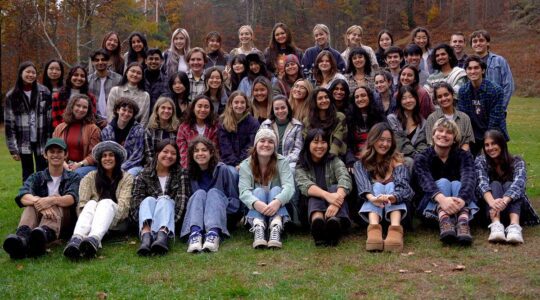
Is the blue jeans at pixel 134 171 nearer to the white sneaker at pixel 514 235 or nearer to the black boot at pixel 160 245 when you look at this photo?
the black boot at pixel 160 245

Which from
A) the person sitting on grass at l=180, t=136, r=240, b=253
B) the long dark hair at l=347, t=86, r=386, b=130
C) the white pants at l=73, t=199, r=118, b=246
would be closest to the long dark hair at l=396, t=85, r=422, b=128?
the long dark hair at l=347, t=86, r=386, b=130

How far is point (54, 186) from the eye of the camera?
261 inches

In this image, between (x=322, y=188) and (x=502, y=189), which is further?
(x=322, y=188)

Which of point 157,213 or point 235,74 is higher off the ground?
point 235,74

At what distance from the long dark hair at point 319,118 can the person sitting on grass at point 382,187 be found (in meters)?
0.84

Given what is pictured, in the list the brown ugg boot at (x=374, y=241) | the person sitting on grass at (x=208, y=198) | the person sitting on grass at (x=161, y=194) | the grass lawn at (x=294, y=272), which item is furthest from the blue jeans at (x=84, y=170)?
the brown ugg boot at (x=374, y=241)

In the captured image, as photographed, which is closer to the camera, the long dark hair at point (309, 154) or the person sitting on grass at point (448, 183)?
the person sitting on grass at point (448, 183)

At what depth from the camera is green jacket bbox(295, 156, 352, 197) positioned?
655cm

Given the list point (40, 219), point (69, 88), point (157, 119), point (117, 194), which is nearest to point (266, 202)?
point (117, 194)

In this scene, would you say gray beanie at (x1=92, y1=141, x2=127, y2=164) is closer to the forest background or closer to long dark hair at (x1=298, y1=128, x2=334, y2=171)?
long dark hair at (x1=298, y1=128, x2=334, y2=171)

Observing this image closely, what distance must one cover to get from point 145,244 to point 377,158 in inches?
110

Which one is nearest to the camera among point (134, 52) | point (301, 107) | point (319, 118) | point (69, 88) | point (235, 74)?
point (319, 118)

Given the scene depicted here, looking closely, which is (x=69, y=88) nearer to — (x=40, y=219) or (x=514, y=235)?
(x=40, y=219)

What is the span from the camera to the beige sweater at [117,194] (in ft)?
21.3
